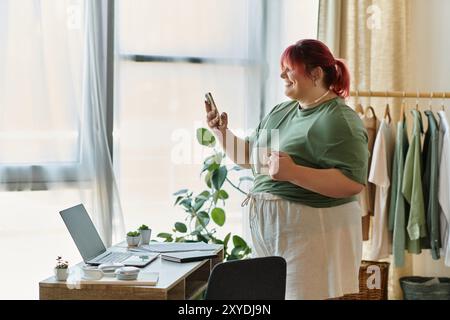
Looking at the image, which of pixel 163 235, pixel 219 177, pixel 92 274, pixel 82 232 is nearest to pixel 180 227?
pixel 163 235

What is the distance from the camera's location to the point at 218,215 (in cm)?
334

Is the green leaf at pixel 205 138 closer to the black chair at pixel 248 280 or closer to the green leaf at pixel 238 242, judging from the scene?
the green leaf at pixel 238 242

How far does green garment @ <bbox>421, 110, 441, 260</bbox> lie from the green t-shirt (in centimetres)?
101

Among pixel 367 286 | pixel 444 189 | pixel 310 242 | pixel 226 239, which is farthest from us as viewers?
pixel 367 286

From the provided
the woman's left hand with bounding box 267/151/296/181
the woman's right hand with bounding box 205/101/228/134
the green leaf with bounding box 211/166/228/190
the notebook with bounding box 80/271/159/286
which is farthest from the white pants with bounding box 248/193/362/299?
the green leaf with bounding box 211/166/228/190

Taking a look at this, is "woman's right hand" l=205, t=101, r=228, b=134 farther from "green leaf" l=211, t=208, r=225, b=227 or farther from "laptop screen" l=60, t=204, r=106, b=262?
"green leaf" l=211, t=208, r=225, b=227

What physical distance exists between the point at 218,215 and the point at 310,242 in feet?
3.61

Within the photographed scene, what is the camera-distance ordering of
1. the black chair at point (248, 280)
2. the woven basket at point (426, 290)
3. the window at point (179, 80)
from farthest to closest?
1. the woven basket at point (426, 290)
2. the window at point (179, 80)
3. the black chair at point (248, 280)

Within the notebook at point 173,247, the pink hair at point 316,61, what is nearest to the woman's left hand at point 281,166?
the pink hair at point 316,61

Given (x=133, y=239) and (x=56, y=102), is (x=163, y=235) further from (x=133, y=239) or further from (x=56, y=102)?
(x=56, y=102)

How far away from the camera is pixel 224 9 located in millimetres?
3549

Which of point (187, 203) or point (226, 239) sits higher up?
point (187, 203)

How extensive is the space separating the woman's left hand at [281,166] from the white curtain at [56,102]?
1328 mm

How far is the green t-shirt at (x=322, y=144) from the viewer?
2.21 meters
